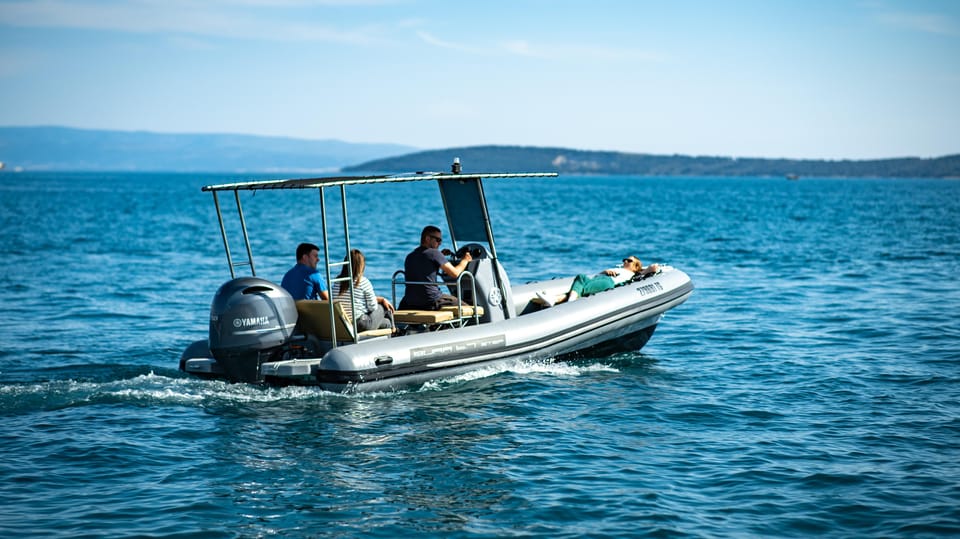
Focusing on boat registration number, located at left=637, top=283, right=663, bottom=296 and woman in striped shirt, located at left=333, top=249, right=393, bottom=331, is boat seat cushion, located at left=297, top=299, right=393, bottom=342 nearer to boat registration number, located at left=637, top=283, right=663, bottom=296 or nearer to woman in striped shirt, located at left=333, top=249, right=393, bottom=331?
woman in striped shirt, located at left=333, top=249, right=393, bottom=331

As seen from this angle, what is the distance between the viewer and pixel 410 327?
1081 cm

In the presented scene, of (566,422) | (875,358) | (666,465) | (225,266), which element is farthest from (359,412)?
(225,266)

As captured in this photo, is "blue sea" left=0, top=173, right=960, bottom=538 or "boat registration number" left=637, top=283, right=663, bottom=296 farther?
"boat registration number" left=637, top=283, right=663, bottom=296

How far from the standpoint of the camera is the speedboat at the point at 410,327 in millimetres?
9336

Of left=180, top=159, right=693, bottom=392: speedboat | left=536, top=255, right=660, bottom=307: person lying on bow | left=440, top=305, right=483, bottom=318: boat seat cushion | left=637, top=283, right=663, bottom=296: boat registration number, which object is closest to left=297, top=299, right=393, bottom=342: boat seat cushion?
left=180, top=159, right=693, bottom=392: speedboat

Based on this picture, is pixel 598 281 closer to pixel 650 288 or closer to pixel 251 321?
pixel 650 288

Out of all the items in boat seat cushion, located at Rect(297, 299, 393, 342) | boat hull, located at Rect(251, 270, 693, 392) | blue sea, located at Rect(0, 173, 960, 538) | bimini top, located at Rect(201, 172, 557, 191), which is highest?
bimini top, located at Rect(201, 172, 557, 191)

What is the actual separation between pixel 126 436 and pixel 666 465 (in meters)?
4.79

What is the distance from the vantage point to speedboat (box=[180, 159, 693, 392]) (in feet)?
30.6

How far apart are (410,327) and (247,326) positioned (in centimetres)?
211

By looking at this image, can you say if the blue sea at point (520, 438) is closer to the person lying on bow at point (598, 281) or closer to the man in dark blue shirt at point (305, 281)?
the person lying on bow at point (598, 281)

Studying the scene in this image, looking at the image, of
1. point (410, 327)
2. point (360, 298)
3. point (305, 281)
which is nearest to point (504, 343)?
point (410, 327)

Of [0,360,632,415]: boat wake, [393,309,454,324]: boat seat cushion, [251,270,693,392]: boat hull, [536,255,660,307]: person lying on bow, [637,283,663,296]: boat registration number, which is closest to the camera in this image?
[251,270,693,392]: boat hull

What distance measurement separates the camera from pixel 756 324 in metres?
15.3
